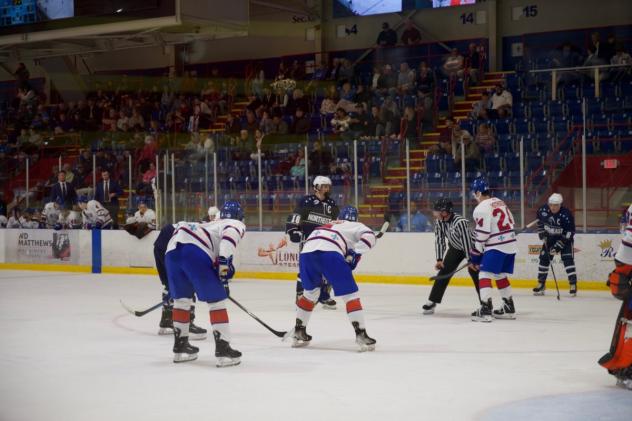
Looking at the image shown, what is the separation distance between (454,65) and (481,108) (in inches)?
92.1

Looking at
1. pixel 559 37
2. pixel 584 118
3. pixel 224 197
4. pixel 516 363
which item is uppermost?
pixel 559 37

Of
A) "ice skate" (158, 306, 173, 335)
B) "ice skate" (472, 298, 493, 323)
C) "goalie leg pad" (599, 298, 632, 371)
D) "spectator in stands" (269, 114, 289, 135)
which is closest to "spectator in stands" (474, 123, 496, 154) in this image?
"spectator in stands" (269, 114, 289, 135)

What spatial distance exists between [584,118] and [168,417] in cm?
1203

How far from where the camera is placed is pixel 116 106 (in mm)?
23000

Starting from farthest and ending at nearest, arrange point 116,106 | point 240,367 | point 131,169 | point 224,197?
1. point 116,106
2. point 131,169
3. point 224,197
4. point 240,367

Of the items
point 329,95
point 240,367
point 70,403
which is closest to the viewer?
point 70,403

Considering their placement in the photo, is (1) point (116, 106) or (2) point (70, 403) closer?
(2) point (70, 403)

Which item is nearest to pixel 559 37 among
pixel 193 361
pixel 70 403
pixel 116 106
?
pixel 116 106

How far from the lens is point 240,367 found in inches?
274

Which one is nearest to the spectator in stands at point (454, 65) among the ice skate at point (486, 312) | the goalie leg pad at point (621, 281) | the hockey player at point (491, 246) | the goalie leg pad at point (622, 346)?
the hockey player at point (491, 246)

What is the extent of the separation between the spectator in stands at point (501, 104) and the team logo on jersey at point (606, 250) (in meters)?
4.76

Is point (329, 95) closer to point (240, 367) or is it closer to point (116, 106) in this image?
point (116, 106)

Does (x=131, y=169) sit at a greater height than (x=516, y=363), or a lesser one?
greater

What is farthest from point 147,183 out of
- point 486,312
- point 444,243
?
point 486,312
